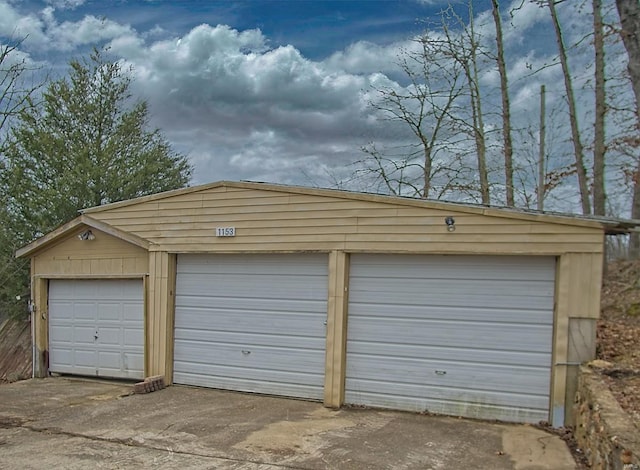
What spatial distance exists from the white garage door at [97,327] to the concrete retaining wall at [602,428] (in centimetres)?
681

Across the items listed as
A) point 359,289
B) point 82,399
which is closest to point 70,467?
point 82,399

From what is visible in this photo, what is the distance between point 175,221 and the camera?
27.3 feet

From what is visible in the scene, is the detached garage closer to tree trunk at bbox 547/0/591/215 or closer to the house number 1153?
the house number 1153

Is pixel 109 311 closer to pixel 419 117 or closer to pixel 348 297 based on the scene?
pixel 348 297

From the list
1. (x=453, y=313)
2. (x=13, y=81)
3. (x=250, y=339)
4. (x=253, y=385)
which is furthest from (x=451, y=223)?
(x=13, y=81)

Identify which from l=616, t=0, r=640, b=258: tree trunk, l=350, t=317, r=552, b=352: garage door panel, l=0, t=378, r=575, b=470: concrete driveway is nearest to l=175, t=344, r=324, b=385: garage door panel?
l=0, t=378, r=575, b=470: concrete driveway

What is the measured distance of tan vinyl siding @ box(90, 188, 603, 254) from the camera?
6223 mm

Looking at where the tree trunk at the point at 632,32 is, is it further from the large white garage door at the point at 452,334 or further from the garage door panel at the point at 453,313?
the garage door panel at the point at 453,313

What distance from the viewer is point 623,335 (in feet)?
23.2

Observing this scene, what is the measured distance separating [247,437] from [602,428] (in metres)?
3.50

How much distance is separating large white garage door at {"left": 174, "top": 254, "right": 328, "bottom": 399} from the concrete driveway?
39 centimetres

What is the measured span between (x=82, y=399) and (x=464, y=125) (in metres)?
12.9

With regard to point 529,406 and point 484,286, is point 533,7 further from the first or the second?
point 529,406

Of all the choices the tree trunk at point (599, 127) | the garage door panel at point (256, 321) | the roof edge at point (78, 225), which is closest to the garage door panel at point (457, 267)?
the garage door panel at point (256, 321)
